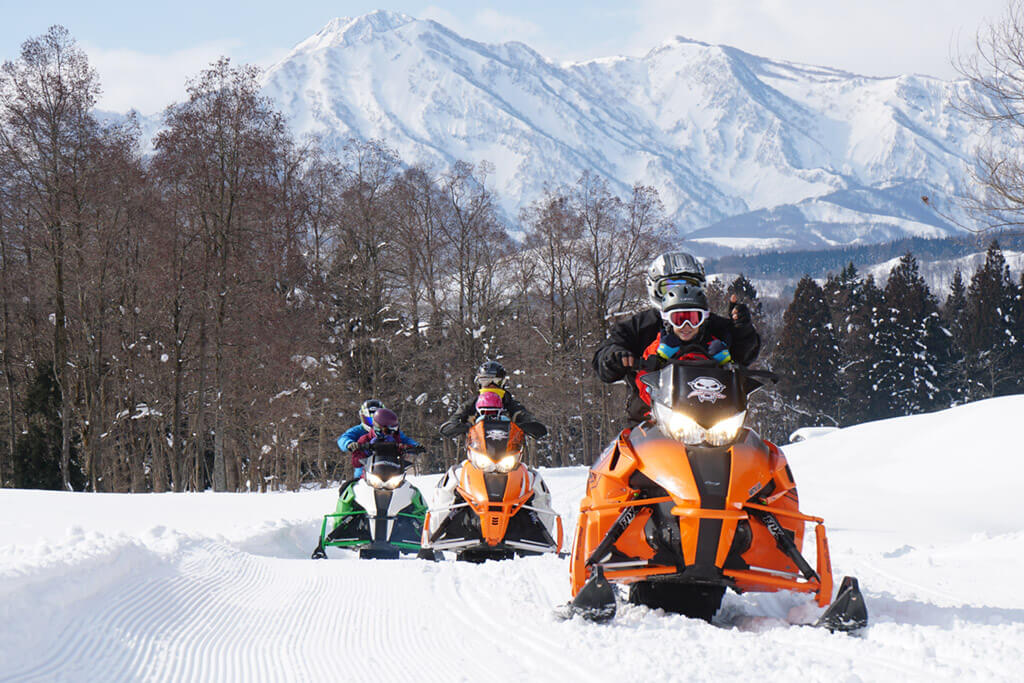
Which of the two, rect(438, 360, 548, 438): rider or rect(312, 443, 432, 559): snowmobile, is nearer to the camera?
rect(438, 360, 548, 438): rider

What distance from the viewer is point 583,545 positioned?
4.60 meters

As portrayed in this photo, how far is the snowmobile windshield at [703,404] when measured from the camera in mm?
4160

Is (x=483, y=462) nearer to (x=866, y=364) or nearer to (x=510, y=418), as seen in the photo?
(x=510, y=418)

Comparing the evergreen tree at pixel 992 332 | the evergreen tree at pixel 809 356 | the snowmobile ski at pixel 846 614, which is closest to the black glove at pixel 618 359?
the snowmobile ski at pixel 846 614

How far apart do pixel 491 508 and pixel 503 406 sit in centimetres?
130

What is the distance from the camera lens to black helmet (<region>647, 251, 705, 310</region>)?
4.85 meters

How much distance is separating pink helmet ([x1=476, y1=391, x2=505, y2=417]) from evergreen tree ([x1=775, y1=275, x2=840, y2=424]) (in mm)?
55184

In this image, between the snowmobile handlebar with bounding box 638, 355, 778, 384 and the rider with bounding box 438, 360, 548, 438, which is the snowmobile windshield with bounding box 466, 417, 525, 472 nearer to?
the rider with bounding box 438, 360, 548, 438

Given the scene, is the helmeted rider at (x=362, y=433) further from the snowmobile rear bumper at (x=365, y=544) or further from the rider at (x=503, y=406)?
the rider at (x=503, y=406)

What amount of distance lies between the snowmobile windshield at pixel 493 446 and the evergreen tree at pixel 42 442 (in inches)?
927

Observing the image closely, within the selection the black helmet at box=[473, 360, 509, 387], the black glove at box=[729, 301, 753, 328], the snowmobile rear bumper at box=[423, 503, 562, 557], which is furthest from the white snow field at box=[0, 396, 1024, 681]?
the black helmet at box=[473, 360, 509, 387]

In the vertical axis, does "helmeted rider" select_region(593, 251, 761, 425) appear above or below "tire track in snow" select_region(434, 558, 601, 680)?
above

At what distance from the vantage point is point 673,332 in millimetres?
4789

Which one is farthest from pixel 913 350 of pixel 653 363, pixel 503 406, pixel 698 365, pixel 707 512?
pixel 707 512
